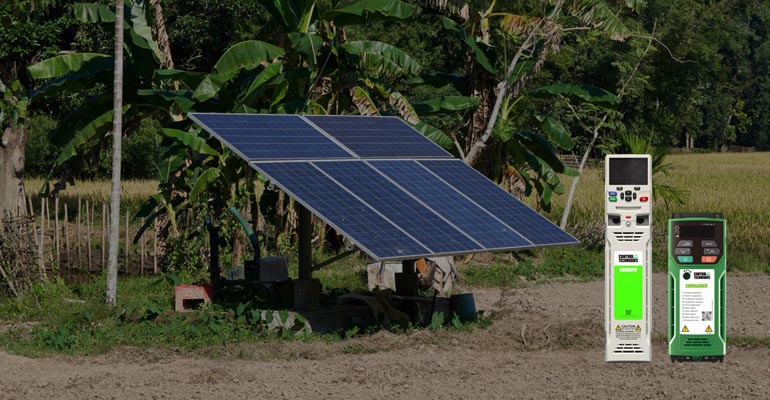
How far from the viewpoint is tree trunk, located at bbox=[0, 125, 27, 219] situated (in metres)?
21.7

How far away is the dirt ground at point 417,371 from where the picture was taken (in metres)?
10.0

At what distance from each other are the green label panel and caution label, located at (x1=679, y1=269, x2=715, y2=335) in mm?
332

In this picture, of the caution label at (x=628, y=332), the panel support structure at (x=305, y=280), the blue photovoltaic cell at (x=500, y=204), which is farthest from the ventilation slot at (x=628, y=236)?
the panel support structure at (x=305, y=280)

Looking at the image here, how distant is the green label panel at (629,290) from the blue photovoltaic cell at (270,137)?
4.92 meters

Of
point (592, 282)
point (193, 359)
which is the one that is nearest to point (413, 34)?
point (592, 282)

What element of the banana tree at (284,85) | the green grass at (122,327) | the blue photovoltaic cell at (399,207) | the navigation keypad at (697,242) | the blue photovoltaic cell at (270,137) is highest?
the banana tree at (284,85)

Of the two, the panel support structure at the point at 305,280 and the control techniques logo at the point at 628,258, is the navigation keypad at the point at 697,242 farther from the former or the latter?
the panel support structure at the point at 305,280

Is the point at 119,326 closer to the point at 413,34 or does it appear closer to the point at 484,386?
the point at 484,386

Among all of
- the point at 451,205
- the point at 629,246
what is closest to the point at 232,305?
the point at 451,205

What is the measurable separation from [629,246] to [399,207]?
403 cm

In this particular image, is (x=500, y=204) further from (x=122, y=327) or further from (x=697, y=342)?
(x=122, y=327)

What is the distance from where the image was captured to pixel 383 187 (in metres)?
13.1

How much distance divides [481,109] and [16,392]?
12452 millimetres

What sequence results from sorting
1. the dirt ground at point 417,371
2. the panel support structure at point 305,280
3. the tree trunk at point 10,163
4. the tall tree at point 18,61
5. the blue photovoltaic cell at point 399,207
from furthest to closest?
the tree trunk at point 10,163, the tall tree at point 18,61, the panel support structure at point 305,280, the blue photovoltaic cell at point 399,207, the dirt ground at point 417,371
